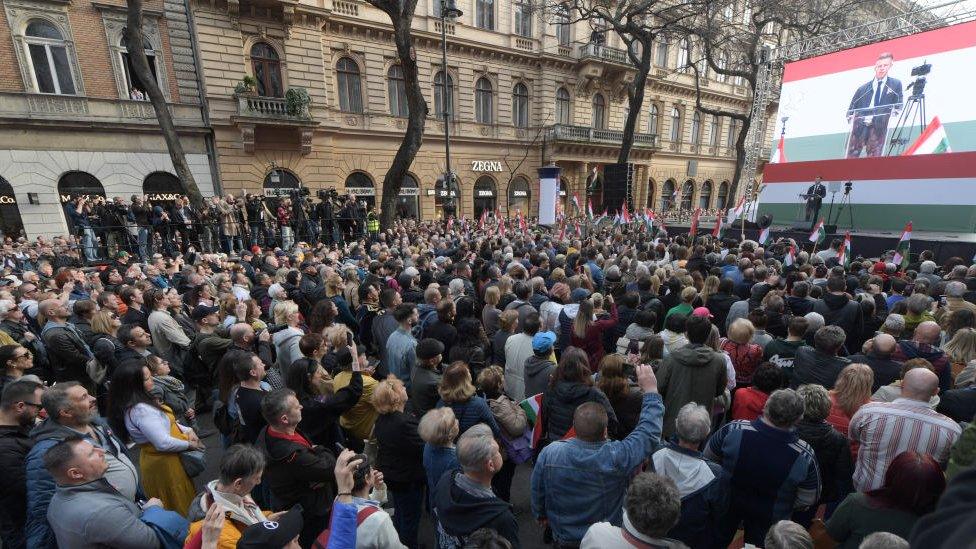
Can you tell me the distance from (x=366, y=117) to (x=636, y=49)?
2056 cm

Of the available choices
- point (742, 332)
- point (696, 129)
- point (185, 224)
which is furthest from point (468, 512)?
point (696, 129)

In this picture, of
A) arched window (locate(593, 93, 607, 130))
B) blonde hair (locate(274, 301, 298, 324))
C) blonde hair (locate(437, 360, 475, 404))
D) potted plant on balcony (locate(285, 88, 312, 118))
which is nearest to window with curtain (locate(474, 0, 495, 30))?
arched window (locate(593, 93, 607, 130))

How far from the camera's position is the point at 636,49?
30.1 meters

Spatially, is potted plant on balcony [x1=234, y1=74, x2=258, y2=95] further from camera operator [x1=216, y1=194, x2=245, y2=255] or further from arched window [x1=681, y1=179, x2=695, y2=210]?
arched window [x1=681, y1=179, x2=695, y2=210]

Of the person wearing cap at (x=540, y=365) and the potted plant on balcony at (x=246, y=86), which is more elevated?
the potted plant on balcony at (x=246, y=86)

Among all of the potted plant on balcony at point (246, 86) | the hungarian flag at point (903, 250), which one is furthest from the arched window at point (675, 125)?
the potted plant on balcony at point (246, 86)

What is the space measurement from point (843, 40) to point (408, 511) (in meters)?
23.4

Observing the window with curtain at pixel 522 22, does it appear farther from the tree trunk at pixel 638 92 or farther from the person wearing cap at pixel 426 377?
the person wearing cap at pixel 426 377

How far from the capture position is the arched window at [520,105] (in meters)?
26.2

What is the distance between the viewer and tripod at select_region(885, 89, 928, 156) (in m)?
14.2

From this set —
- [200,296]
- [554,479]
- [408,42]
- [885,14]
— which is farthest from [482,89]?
[554,479]

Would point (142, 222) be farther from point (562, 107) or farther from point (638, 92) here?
point (562, 107)

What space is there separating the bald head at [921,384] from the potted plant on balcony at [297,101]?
20715 mm

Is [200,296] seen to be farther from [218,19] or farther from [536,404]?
[218,19]
